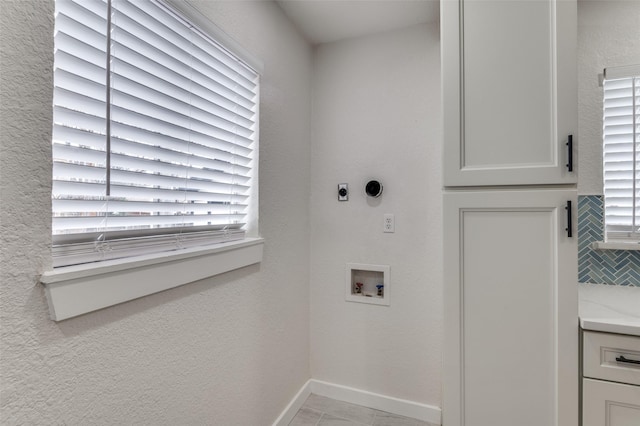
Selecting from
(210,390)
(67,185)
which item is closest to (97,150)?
(67,185)

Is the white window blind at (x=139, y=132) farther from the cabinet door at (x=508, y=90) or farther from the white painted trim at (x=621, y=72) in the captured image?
the white painted trim at (x=621, y=72)

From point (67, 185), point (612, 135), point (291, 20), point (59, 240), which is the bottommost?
point (59, 240)

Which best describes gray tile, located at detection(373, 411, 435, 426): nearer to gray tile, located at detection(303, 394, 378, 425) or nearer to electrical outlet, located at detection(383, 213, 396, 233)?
gray tile, located at detection(303, 394, 378, 425)

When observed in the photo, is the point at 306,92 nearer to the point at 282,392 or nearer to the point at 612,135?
the point at 612,135

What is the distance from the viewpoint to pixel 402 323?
189 centimetres

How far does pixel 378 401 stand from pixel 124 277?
5.64 feet

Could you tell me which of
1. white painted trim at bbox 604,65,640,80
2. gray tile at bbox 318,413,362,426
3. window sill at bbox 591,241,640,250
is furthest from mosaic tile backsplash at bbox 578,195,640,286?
gray tile at bbox 318,413,362,426

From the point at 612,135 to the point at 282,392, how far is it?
219cm

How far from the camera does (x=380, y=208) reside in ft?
6.37

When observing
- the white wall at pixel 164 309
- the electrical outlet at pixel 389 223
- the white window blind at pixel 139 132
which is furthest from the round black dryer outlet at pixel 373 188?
the white window blind at pixel 139 132

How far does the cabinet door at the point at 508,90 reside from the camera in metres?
1.11

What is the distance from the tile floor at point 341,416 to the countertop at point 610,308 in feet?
3.67

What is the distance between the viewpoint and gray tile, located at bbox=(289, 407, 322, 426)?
1.79 m

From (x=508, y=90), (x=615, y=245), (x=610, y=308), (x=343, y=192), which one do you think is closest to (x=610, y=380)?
(x=610, y=308)
